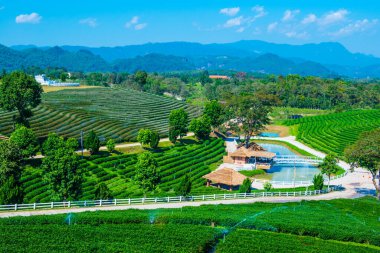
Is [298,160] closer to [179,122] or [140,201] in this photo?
[179,122]

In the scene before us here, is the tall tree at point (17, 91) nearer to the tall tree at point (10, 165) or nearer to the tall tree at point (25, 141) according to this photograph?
the tall tree at point (25, 141)

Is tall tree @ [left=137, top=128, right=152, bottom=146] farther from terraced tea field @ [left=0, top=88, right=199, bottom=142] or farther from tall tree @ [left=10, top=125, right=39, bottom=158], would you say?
tall tree @ [left=10, top=125, right=39, bottom=158]

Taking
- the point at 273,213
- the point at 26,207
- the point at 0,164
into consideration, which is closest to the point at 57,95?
the point at 0,164

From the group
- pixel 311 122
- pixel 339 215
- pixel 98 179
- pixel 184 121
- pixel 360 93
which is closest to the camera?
pixel 339 215

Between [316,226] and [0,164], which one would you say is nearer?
[316,226]

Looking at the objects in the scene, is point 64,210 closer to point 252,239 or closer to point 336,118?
point 252,239
